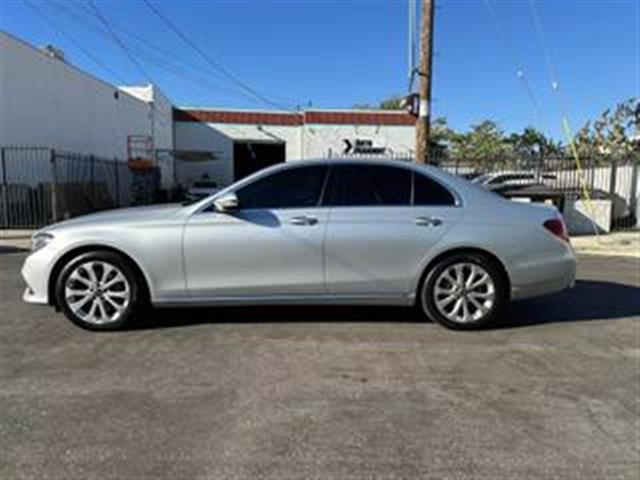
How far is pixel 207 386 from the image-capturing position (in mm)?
5086

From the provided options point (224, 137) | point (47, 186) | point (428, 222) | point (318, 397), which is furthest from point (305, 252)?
point (224, 137)

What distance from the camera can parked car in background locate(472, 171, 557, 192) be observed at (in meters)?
18.9

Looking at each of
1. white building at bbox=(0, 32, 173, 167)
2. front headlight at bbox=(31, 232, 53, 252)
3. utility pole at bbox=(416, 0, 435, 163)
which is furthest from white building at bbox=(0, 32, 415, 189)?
front headlight at bbox=(31, 232, 53, 252)

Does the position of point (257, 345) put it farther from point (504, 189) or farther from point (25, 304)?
point (504, 189)

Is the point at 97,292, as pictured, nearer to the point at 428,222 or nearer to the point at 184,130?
the point at 428,222

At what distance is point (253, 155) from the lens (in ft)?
157

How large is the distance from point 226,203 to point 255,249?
1.65 ft

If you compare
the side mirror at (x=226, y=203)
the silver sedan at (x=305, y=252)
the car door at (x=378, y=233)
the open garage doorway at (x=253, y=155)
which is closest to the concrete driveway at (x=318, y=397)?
the silver sedan at (x=305, y=252)

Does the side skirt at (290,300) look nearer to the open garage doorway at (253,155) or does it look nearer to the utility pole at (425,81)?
the utility pole at (425,81)

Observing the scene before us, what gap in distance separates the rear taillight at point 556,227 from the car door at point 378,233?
91 cm

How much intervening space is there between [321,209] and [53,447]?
342 centimetres

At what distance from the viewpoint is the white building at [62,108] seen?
21.8m

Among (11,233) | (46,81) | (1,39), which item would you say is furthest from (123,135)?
(11,233)

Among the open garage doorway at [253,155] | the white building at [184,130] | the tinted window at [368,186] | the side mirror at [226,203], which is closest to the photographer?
the side mirror at [226,203]
